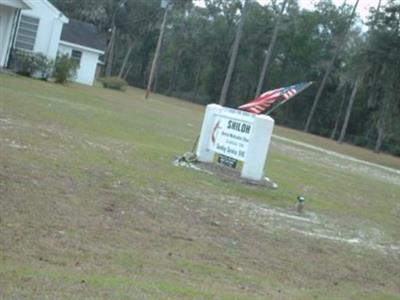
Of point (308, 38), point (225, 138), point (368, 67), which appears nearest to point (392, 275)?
point (225, 138)

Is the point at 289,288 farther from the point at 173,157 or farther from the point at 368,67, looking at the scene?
the point at 368,67

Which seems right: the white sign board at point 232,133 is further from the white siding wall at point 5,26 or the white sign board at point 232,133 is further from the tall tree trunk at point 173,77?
the tall tree trunk at point 173,77

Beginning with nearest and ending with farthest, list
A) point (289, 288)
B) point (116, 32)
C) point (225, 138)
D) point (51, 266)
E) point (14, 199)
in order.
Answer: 1. point (51, 266)
2. point (289, 288)
3. point (14, 199)
4. point (225, 138)
5. point (116, 32)

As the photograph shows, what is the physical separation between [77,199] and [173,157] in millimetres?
6522

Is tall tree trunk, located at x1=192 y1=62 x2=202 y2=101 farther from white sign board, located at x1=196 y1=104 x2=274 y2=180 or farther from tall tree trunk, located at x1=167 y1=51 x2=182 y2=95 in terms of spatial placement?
white sign board, located at x1=196 y1=104 x2=274 y2=180

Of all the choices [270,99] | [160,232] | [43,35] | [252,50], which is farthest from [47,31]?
[252,50]

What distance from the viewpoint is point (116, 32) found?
81125 millimetres

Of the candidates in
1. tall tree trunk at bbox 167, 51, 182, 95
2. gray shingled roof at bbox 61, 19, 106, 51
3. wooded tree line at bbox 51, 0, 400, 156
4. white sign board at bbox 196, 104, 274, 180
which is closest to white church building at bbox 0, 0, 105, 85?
gray shingled roof at bbox 61, 19, 106, 51

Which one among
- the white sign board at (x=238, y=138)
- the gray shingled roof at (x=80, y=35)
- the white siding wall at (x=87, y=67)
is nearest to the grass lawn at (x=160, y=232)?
the white sign board at (x=238, y=138)

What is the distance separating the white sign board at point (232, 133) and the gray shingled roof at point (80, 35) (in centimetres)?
3564

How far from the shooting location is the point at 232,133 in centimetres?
1409

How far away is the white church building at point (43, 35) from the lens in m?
31.3

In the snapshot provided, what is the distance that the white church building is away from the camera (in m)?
31.3

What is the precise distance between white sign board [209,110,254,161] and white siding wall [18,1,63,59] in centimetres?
2378
